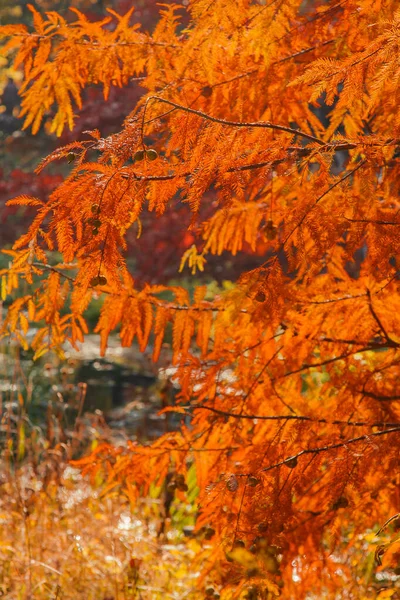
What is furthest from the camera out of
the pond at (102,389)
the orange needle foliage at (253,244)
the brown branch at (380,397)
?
the pond at (102,389)

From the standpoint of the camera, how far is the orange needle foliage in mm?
1952

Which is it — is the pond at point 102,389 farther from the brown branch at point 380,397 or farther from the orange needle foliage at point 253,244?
the brown branch at point 380,397

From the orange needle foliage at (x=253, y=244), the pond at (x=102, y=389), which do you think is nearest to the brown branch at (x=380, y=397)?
the orange needle foliage at (x=253, y=244)

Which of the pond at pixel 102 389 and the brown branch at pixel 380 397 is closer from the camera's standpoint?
the brown branch at pixel 380 397

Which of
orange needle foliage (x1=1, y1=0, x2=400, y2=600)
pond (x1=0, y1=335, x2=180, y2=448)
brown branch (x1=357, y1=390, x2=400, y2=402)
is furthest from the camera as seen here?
pond (x1=0, y1=335, x2=180, y2=448)

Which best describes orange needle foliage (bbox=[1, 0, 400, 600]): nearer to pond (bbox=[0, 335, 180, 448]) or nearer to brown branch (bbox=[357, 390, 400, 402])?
brown branch (bbox=[357, 390, 400, 402])

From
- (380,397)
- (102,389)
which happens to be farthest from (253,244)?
(102,389)

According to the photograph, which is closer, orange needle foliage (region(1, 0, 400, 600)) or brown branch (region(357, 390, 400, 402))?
orange needle foliage (region(1, 0, 400, 600))

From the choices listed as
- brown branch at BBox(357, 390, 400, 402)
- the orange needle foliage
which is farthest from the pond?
brown branch at BBox(357, 390, 400, 402)

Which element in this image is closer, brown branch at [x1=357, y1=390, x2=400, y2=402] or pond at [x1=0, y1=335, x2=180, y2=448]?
brown branch at [x1=357, y1=390, x2=400, y2=402]

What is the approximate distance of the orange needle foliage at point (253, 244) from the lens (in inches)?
76.9

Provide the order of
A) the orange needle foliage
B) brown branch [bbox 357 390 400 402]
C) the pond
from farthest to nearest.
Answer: the pond
brown branch [bbox 357 390 400 402]
the orange needle foliage

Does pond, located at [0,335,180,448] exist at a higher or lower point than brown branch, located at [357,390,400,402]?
lower

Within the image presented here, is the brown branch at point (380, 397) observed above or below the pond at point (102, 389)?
above
